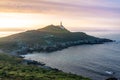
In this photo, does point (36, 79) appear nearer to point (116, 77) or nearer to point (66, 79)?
point (66, 79)

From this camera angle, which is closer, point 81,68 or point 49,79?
point 49,79

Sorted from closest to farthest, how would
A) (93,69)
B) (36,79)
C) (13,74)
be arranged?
(36,79), (13,74), (93,69)

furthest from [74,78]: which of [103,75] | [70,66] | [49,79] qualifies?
[70,66]

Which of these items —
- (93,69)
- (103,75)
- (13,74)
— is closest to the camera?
(13,74)

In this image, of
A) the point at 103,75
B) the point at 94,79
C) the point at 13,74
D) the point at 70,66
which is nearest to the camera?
the point at 13,74

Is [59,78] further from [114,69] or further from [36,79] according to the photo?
[114,69]

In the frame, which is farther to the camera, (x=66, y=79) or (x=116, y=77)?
(x=116, y=77)

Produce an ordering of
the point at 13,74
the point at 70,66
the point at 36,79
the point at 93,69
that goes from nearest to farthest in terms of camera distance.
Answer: the point at 36,79
the point at 13,74
the point at 93,69
the point at 70,66

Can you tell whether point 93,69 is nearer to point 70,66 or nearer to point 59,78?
point 70,66

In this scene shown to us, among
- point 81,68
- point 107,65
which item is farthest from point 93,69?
point 107,65
